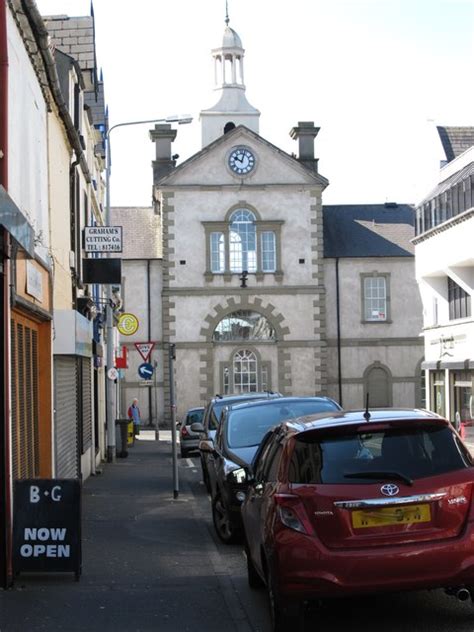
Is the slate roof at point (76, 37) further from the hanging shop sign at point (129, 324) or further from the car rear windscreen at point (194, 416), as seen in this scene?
the car rear windscreen at point (194, 416)

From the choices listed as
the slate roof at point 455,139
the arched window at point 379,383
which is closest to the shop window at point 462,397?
the slate roof at point 455,139

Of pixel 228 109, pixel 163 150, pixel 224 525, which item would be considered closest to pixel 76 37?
pixel 224 525

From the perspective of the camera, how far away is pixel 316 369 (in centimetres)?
5619

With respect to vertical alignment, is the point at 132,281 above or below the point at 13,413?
above

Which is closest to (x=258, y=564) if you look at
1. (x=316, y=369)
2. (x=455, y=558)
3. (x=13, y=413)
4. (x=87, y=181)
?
(x=455, y=558)

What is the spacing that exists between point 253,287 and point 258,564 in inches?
1849

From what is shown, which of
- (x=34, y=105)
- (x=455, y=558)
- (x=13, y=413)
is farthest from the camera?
(x=34, y=105)

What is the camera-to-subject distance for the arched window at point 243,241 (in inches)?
2232

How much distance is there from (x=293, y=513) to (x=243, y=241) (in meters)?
48.8

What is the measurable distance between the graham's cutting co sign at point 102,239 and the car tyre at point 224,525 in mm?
9627

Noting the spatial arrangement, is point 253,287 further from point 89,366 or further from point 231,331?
point 89,366

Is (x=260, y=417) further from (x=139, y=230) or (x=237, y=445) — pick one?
(x=139, y=230)

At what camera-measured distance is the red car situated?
8.10 meters

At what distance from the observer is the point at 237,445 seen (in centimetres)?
1550
